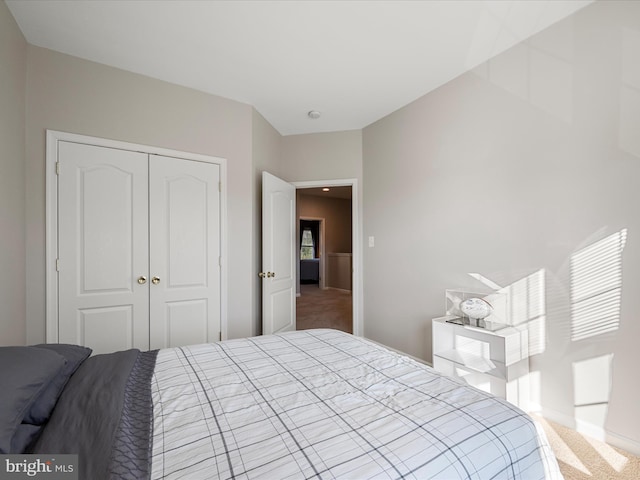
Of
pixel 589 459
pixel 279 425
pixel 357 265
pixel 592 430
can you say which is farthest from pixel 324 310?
pixel 279 425

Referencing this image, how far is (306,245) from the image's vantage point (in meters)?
10.3

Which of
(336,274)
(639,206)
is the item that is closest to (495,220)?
(639,206)

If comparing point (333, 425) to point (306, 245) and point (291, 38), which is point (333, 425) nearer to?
point (291, 38)

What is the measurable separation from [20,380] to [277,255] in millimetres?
2490

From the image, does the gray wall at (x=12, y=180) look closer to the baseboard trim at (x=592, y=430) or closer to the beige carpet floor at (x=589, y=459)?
the beige carpet floor at (x=589, y=459)

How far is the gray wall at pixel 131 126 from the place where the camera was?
215 cm

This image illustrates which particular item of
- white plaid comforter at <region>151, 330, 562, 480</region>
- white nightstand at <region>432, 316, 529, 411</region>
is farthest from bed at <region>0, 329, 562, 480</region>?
white nightstand at <region>432, 316, 529, 411</region>

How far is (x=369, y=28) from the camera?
2.03 meters

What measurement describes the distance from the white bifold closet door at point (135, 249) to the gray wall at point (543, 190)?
2064 mm

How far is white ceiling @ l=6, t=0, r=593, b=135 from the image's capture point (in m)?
1.85

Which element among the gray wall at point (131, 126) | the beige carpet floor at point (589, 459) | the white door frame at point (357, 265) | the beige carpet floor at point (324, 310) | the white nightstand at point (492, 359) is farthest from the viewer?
the beige carpet floor at point (324, 310)

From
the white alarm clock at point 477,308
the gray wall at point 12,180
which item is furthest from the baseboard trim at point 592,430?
the gray wall at point 12,180

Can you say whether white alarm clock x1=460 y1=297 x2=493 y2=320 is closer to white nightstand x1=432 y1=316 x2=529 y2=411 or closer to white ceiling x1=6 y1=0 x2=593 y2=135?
white nightstand x1=432 y1=316 x2=529 y2=411

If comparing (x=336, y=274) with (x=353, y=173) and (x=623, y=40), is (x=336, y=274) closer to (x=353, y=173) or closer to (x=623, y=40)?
(x=353, y=173)
